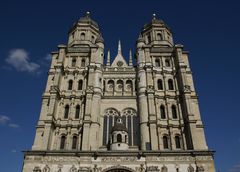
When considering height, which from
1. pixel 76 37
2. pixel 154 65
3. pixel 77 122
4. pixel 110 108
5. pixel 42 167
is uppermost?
pixel 76 37

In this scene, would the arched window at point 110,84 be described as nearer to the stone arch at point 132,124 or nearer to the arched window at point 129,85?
the arched window at point 129,85

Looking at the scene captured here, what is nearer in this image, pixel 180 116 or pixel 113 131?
pixel 113 131

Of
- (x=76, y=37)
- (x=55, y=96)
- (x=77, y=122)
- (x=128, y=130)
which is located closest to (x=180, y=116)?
(x=128, y=130)

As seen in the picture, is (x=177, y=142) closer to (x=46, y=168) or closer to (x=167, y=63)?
(x=167, y=63)

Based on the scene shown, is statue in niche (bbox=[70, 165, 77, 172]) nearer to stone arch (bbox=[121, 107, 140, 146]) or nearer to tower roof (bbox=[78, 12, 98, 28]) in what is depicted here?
stone arch (bbox=[121, 107, 140, 146])

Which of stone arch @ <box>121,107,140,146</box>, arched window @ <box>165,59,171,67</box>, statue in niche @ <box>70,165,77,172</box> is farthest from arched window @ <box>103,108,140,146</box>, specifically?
arched window @ <box>165,59,171,67</box>

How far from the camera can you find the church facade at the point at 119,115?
22391mm

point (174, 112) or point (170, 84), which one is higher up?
point (170, 84)

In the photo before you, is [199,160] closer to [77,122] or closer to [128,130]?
[128,130]

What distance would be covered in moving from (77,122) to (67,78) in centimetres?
606

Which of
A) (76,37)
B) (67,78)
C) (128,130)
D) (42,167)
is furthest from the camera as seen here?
(76,37)

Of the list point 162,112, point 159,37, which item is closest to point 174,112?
point 162,112

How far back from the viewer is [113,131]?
24438 mm

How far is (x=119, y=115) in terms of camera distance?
2736 cm
